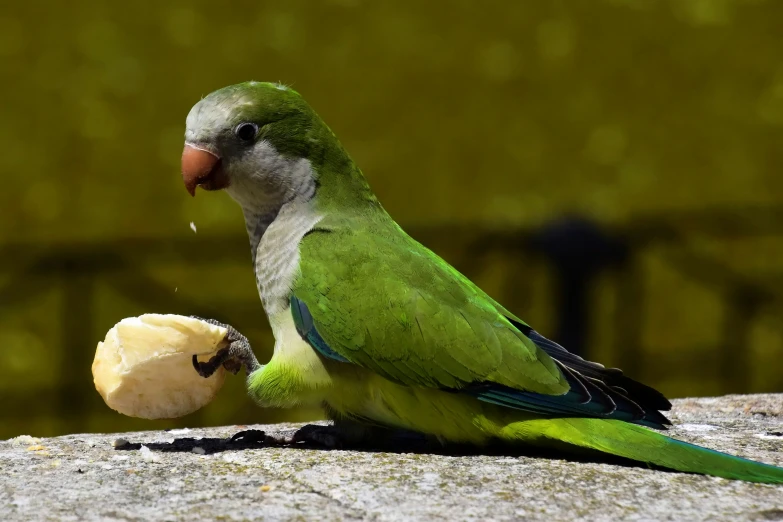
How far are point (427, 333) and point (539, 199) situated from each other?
4.55 metres

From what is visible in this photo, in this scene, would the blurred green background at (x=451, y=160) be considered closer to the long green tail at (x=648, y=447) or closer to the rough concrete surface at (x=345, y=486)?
the rough concrete surface at (x=345, y=486)

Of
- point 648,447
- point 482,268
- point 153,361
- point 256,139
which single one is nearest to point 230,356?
point 153,361

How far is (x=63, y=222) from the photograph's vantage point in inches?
302

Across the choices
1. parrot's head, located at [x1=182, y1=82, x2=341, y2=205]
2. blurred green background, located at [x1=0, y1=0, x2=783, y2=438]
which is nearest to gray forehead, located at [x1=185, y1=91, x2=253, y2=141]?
parrot's head, located at [x1=182, y1=82, x2=341, y2=205]

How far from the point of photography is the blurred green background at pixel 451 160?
759 centimetres

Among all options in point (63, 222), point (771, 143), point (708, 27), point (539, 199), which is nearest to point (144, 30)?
point (63, 222)

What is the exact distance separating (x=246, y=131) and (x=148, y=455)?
1140 mm

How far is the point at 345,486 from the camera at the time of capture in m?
3.18

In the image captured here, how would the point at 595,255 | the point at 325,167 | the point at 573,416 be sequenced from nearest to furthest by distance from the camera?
the point at 573,416, the point at 325,167, the point at 595,255

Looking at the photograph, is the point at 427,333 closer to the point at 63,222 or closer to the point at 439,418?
the point at 439,418

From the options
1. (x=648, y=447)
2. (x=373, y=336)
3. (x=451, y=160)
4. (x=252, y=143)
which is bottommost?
(x=648, y=447)

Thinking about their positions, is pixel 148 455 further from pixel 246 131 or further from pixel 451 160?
pixel 451 160

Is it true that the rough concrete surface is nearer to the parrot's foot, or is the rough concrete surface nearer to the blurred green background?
the parrot's foot

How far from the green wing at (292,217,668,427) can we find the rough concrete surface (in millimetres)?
222
